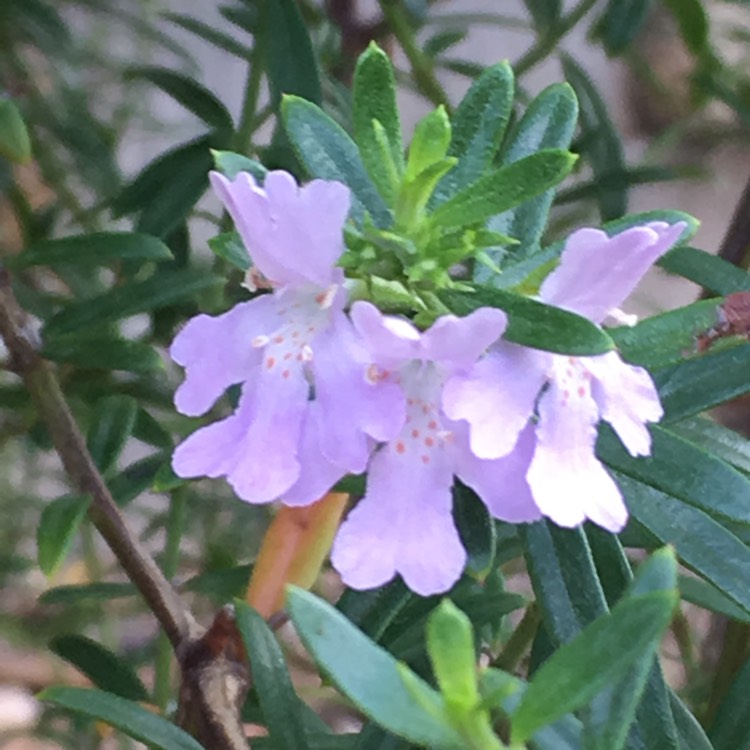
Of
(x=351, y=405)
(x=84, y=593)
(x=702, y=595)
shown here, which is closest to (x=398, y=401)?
(x=351, y=405)

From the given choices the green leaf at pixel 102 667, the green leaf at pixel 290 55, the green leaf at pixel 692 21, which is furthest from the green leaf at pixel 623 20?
the green leaf at pixel 102 667

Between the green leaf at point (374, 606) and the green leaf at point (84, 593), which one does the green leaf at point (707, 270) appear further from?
the green leaf at point (84, 593)

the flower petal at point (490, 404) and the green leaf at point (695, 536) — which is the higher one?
the flower petal at point (490, 404)

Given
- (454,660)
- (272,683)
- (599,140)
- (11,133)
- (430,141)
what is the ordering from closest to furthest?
(454,660), (430,141), (272,683), (11,133), (599,140)

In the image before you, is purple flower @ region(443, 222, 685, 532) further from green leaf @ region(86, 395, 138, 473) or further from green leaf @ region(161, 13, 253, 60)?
green leaf @ region(161, 13, 253, 60)

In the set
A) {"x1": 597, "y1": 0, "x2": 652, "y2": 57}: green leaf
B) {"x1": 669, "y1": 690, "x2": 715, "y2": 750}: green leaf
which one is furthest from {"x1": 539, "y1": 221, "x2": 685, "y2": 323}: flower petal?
{"x1": 597, "y1": 0, "x2": 652, "y2": 57}: green leaf

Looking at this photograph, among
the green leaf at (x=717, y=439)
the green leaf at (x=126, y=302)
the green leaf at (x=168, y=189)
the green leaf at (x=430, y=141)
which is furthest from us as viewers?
the green leaf at (x=168, y=189)

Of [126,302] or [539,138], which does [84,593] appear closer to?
[126,302]
